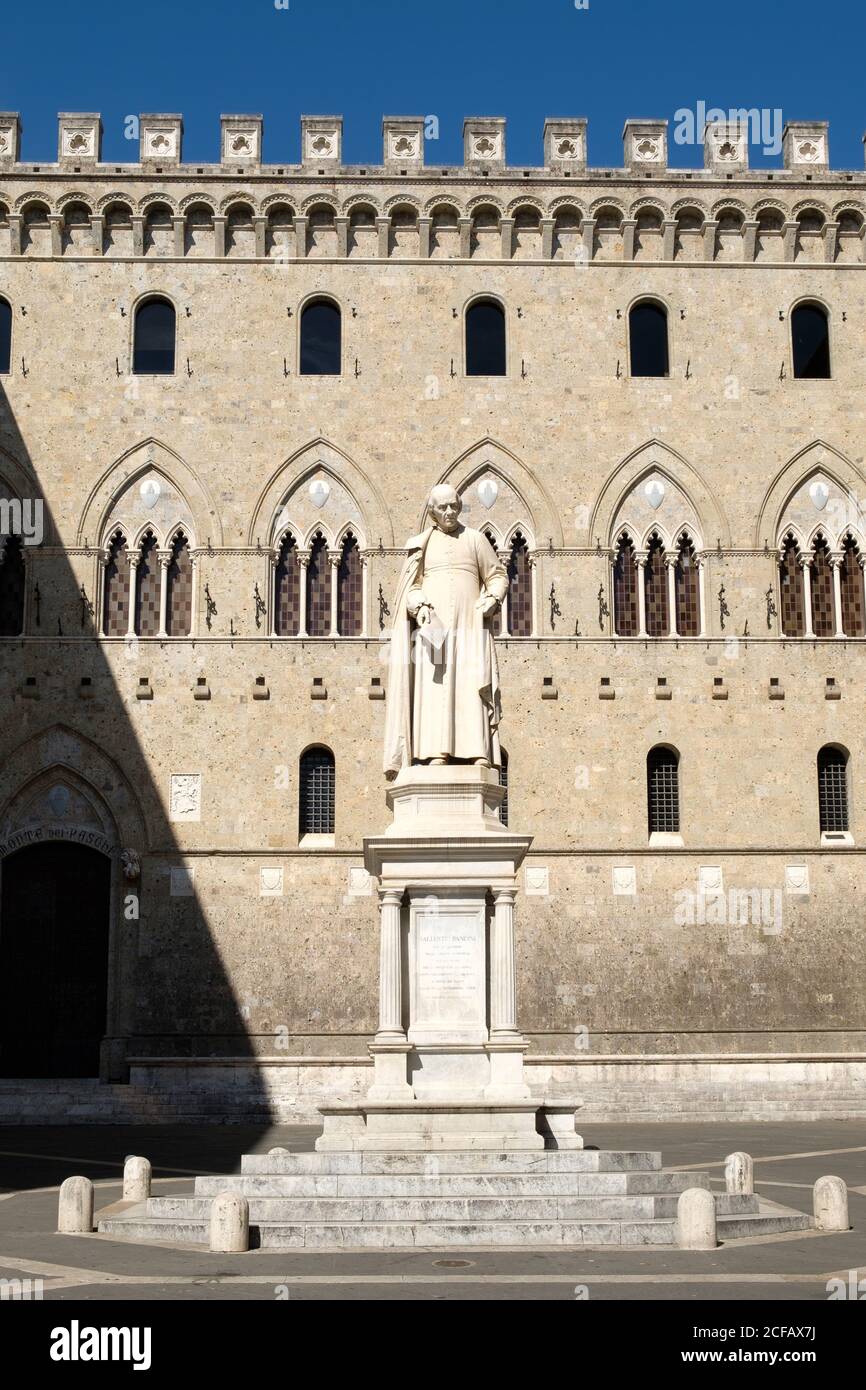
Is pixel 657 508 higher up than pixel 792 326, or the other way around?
pixel 792 326

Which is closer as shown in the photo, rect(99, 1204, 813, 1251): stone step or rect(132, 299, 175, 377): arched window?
rect(99, 1204, 813, 1251): stone step

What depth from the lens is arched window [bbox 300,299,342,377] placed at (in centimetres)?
3331

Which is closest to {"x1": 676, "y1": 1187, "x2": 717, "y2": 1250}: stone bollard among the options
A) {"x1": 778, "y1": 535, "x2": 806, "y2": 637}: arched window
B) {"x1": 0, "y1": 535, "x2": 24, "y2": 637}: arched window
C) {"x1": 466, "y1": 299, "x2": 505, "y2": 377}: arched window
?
{"x1": 778, "y1": 535, "x2": 806, "y2": 637}: arched window

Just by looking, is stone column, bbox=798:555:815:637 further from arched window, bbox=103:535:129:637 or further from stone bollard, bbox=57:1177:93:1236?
stone bollard, bbox=57:1177:93:1236

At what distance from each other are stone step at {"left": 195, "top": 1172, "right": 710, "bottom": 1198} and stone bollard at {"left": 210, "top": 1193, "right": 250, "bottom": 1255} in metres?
0.71

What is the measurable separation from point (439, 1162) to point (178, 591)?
19703mm

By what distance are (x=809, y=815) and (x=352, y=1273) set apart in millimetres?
21335

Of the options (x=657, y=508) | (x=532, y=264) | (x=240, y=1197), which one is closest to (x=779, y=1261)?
(x=240, y=1197)

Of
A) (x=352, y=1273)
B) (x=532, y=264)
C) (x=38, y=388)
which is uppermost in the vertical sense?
(x=532, y=264)

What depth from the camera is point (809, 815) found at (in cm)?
3148

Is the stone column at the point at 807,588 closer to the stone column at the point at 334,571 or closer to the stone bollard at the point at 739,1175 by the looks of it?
the stone column at the point at 334,571

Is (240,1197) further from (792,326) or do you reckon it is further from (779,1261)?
(792,326)

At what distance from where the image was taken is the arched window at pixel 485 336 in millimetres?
33406

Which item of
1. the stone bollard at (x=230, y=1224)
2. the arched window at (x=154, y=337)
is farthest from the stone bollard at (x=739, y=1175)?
the arched window at (x=154, y=337)
